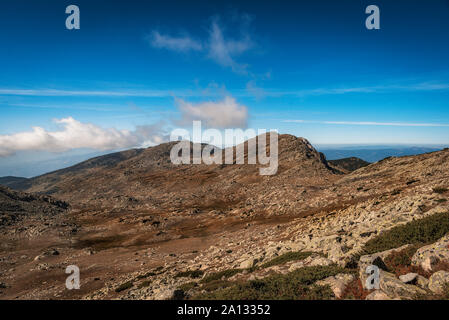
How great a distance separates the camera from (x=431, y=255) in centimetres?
1105

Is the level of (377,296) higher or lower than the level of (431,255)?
lower

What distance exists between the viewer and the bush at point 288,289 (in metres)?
10.7

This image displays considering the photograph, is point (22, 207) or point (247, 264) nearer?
point (247, 264)

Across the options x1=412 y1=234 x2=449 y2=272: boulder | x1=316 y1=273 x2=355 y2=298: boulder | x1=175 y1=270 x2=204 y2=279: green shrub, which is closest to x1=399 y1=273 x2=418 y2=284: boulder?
x1=412 y1=234 x2=449 y2=272: boulder

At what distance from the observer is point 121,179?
161 m

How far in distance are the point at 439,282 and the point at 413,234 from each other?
7571 millimetres

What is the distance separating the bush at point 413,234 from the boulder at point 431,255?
7.57 feet

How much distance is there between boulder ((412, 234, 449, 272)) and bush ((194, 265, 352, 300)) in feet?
11.0

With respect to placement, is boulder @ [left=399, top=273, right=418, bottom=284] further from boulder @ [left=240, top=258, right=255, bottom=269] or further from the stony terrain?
boulder @ [left=240, top=258, right=255, bottom=269]

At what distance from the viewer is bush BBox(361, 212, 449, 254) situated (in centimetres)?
1479

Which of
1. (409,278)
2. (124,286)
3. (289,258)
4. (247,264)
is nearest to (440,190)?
(289,258)

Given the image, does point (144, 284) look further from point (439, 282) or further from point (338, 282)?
point (439, 282)

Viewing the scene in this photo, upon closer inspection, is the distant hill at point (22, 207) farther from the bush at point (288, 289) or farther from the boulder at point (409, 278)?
the boulder at point (409, 278)
